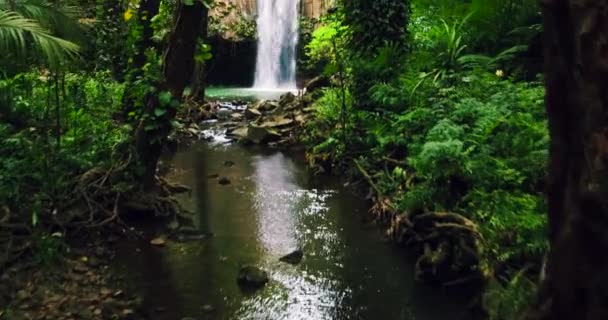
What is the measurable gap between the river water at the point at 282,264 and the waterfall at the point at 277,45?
13504 millimetres

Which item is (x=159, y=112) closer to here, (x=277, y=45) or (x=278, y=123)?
(x=278, y=123)

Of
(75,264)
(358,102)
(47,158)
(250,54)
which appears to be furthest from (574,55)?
(250,54)

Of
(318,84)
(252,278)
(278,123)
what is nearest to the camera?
(252,278)

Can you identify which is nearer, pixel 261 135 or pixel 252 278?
pixel 252 278

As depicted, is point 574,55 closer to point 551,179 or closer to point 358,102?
point 551,179

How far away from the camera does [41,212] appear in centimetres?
512

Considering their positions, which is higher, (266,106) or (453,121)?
(453,121)

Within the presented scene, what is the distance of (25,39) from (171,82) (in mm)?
1492

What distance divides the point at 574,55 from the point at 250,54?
20219mm

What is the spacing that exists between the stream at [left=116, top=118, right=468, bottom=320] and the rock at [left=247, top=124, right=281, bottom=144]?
10.0 ft

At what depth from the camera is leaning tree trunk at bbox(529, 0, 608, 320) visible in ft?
5.64

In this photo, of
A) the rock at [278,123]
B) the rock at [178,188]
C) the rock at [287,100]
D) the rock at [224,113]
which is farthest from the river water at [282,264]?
the rock at [224,113]

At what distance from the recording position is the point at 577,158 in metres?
1.86

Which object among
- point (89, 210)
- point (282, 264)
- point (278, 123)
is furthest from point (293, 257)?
point (278, 123)
